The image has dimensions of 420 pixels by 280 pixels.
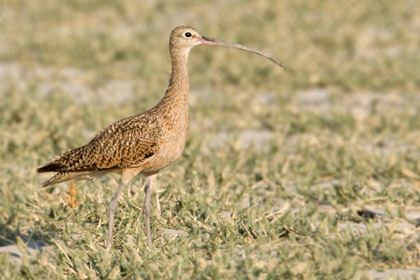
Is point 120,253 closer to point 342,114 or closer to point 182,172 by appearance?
point 182,172

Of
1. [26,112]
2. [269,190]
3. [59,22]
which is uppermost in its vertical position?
[59,22]

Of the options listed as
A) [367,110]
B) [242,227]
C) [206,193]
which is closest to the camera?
[242,227]

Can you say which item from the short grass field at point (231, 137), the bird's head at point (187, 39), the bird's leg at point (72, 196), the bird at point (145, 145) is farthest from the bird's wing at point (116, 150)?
the bird's head at point (187, 39)

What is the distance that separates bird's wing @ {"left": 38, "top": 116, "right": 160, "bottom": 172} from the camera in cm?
548

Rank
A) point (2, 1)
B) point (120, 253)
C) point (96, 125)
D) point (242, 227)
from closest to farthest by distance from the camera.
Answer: point (120, 253) < point (242, 227) < point (96, 125) < point (2, 1)

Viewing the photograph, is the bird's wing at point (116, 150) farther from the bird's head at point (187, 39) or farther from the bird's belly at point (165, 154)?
the bird's head at point (187, 39)

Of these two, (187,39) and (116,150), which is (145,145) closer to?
(116,150)

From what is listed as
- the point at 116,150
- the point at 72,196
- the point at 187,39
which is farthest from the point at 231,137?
the point at 116,150

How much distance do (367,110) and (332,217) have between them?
473 centimetres

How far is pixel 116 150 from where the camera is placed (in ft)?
18.4

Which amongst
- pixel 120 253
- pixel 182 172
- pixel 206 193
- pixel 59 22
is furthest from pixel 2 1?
pixel 120 253

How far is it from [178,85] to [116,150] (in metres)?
0.67

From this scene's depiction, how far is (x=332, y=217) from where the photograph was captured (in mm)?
5848

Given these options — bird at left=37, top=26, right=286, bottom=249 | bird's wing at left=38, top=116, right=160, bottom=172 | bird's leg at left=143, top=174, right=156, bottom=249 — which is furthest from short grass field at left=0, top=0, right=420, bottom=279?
bird's wing at left=38, top=116, right=160, bottom=172
